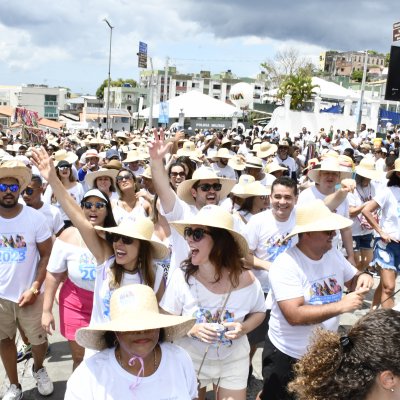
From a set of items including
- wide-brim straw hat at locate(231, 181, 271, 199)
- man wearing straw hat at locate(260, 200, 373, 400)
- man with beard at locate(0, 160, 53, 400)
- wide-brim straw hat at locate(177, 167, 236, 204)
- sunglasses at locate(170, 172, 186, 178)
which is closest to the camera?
man wearing straw hat at locate(260, 200, 373, 400)

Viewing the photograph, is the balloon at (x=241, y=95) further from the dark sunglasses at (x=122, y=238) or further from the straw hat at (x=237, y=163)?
the dark sunglasses at (x=122, y=238)

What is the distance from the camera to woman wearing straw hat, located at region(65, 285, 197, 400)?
2289mm

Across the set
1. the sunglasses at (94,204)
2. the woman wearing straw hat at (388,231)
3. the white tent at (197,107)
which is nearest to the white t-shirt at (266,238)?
the sunglasses at (94,204)

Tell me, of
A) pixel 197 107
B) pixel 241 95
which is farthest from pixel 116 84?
pixel 197 107

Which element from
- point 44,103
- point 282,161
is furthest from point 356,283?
point 44,103

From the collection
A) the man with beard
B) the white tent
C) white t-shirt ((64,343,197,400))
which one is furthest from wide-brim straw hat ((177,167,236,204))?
the white tent

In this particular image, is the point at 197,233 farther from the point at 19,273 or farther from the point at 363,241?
the point at 363,241

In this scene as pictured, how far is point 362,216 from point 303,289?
3.72 metres

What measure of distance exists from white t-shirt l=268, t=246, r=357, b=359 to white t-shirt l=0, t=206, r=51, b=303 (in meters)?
1.99

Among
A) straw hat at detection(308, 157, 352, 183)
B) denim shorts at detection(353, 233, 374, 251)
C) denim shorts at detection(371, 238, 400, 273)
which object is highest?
straw hat at detection(308, 157, 352, 183)

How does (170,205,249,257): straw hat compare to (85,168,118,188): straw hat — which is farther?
(85,168,118,188): straw hat

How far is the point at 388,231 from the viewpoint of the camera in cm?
551

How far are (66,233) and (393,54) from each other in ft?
29.4

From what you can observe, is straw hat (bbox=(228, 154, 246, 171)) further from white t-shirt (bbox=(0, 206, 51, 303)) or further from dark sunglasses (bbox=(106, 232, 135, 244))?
dark sunglasses (bbox=(106, 232, 135, 244))
